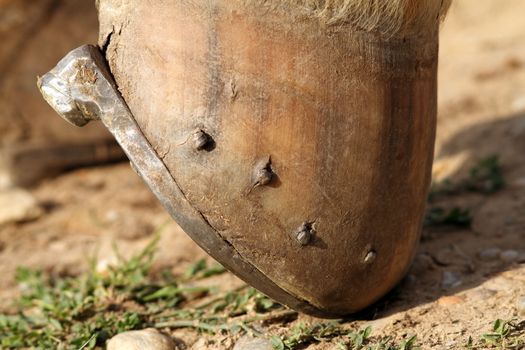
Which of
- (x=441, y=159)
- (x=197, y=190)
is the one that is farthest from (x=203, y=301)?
(x=441, y=159)

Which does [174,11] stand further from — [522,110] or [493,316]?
[522,110]

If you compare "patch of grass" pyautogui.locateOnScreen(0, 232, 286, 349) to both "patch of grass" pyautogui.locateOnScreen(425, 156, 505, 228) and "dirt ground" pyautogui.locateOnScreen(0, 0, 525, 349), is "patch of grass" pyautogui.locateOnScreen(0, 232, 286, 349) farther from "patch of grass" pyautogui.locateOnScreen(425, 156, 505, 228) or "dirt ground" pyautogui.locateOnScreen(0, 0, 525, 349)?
"patch of grass" pyautogui.locateOnScreen(425, 156, 505, 228)

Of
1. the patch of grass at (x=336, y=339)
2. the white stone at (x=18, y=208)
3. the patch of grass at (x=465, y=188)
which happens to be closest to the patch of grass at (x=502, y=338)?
the patch of grass at (x=336, y=339)

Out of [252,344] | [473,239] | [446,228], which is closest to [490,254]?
[473,239]

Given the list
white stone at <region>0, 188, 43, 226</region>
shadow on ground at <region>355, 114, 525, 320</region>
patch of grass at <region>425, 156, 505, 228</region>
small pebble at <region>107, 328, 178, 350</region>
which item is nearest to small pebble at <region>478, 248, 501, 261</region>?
shadow on ground at <region>355, 114, 525, 320</region>

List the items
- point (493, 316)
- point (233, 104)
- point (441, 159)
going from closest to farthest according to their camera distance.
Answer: point (233, 104) → point (493, 316) → point (441, 159)

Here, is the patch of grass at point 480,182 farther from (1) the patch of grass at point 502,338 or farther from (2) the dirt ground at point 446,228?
(1) the patch of grass at point 502,338
